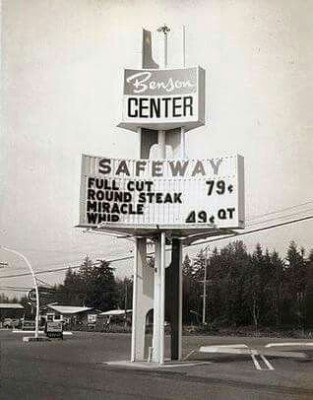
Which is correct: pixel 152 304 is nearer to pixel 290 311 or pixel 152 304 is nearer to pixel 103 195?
pixel 103 195

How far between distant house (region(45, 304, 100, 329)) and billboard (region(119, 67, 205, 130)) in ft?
50.0

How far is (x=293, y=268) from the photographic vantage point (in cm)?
1870

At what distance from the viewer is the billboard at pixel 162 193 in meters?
8.79

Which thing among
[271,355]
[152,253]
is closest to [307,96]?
[152,253]

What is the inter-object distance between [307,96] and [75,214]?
4.43 meters

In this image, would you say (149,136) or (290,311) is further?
(290,311)

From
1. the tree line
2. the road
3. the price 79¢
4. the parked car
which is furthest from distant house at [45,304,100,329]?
the price 79¢

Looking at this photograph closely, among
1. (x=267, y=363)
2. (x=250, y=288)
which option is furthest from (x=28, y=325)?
(x=267, y=363)

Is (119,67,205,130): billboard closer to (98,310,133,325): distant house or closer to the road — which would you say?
the road

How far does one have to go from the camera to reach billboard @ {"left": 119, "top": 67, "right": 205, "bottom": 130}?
29.8 ft

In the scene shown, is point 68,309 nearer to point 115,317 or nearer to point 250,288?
point 115,317

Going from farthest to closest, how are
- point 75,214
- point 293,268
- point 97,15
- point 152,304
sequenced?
point 293,268 → point 152,304 → point 75,214 → point 97,15

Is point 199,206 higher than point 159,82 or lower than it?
lower

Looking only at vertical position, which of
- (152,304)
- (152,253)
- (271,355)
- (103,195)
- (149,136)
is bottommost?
(271,355)
